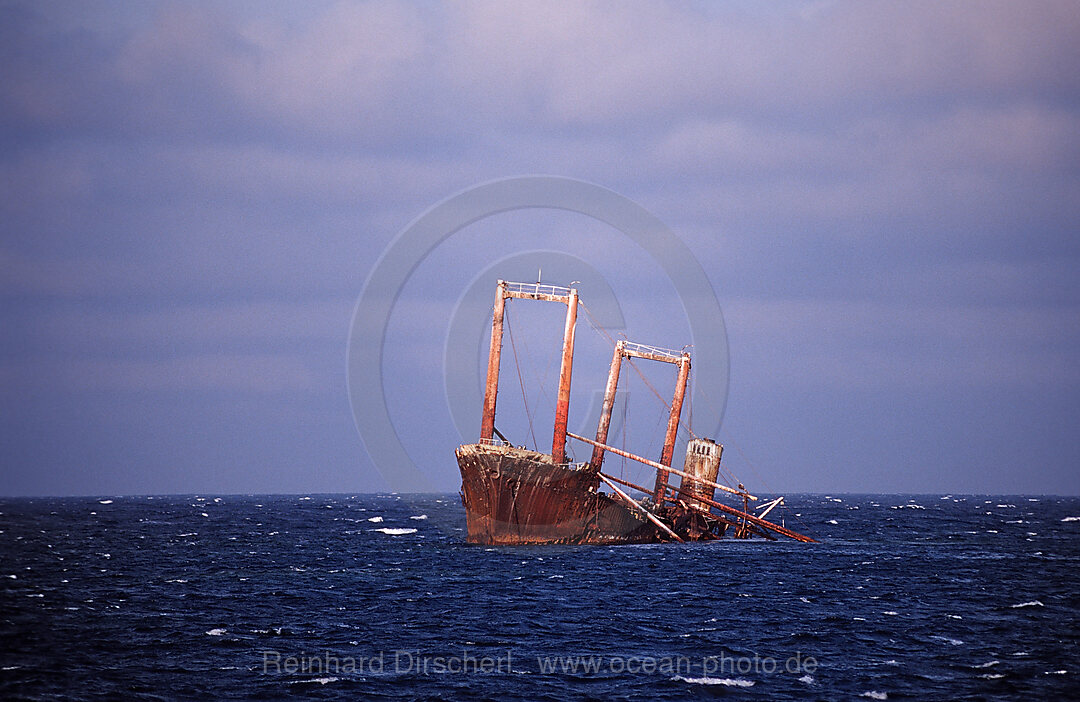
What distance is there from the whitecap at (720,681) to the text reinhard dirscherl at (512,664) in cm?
59

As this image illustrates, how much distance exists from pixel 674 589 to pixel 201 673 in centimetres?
2204

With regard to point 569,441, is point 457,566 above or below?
below

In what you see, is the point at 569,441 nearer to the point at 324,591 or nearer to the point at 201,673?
the point at 324,591

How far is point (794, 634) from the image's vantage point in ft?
106

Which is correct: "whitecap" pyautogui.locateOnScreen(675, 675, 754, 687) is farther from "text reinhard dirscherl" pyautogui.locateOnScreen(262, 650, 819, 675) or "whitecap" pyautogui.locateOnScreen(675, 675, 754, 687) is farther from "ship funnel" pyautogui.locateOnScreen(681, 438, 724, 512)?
"ship funnel" pyautogui.locateOnScreen(681, 438, 724, 512)

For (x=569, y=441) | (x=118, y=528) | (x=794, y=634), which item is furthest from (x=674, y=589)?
(x=118, y=528)

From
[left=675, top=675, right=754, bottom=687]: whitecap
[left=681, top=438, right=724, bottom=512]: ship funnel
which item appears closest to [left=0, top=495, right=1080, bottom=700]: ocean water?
[left=675, top=675, right=754, bottom=687]: whitecap

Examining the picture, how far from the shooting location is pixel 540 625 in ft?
109

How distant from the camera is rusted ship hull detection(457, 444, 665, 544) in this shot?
48.5 metres

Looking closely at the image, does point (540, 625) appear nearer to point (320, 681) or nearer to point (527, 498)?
point (320, 681)

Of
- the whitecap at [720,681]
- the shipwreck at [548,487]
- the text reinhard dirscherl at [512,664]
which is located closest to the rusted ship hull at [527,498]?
the shipwreck at [548,487]

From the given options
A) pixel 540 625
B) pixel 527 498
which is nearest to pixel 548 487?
pixel 527 498

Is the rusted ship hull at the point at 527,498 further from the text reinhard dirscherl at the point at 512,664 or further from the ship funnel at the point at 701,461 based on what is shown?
Result: the text reinhard dirscherl at the point at 512,664

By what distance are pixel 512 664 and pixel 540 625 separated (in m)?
5.89
